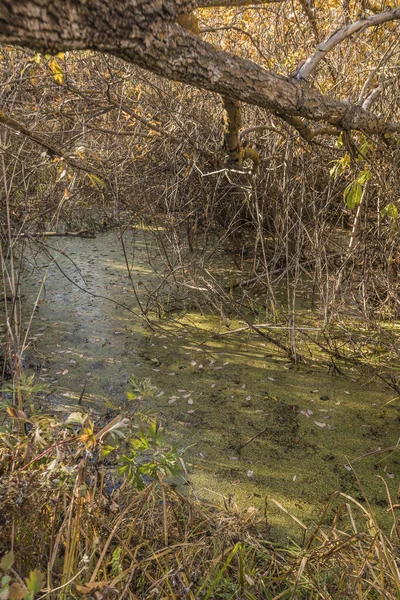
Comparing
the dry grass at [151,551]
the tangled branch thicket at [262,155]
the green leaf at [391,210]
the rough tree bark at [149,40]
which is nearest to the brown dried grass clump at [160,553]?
the dry grass at [151,551]

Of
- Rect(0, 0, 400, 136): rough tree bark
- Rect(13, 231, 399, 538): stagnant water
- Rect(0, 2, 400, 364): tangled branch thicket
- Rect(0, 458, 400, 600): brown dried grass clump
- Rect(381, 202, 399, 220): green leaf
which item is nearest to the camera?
Rect(0, 0, 400, 136): rough tree bark

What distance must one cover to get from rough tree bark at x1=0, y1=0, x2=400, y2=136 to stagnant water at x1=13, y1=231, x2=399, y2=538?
142 cm

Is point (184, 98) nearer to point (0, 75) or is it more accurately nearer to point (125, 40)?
point (0, 75)

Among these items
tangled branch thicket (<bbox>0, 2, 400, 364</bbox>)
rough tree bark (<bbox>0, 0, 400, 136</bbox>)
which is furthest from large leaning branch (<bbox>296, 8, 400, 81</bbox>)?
tangled branch thicket (<bbox>0, 2, 400, 364</bbox>)

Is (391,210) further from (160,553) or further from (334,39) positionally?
(160,553)

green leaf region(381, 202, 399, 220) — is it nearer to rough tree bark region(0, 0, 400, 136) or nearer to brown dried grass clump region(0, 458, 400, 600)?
rough tree bark region(0, 0, 400, 136)

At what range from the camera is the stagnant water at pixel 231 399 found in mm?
2582

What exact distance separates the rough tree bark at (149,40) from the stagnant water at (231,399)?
4.66 feet

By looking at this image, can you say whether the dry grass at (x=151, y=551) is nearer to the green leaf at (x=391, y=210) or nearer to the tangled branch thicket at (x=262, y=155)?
the green leaf at (x=391, y=210)

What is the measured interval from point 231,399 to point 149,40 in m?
2.35

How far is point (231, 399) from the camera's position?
3.28 metres

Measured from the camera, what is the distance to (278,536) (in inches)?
89.0

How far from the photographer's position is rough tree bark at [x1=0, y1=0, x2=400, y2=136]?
111cm

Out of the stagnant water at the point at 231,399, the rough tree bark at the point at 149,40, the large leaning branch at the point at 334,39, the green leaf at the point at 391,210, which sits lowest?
the stagnant water at the point at 231,399
